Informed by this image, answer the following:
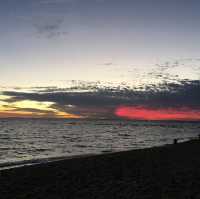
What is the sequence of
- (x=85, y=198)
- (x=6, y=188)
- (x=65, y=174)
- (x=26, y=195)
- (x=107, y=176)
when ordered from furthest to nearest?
(x=65, y=174) → (x=107, y=176) → (x=6, y=188) → (x=26, y=195) → (x=85, y=198)

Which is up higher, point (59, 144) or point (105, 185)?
point (105, 185)

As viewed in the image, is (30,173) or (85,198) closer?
(85,198)

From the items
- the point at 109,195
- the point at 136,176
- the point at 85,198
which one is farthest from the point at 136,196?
the point at 136,176

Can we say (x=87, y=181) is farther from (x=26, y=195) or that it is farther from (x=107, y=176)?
(x=26, y=195)

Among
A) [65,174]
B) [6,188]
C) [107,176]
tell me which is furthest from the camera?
[65,174]

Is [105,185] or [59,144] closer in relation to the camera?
[105,185]

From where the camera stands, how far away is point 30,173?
19.6 metres

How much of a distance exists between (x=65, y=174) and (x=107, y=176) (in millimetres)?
3121

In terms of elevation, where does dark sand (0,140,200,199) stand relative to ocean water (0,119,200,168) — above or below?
above

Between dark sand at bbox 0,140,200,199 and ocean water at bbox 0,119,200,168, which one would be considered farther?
ocean water at bbox 0,119,200,168

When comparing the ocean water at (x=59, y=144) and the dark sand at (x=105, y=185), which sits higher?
the dark sand at (x=105, y=185)

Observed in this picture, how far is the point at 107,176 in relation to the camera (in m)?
16.3

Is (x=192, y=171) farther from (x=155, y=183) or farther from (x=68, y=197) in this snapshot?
(x=68, y=197)

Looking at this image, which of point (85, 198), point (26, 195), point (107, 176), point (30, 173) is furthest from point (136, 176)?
point (30, 173)
